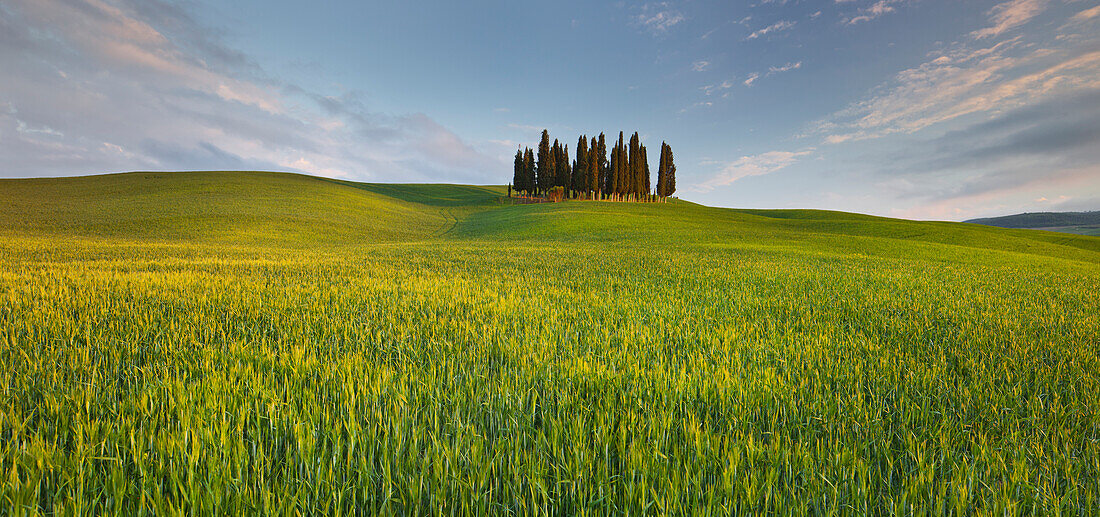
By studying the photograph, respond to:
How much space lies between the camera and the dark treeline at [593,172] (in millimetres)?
63562

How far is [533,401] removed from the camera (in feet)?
8.66

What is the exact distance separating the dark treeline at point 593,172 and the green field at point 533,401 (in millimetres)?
59025

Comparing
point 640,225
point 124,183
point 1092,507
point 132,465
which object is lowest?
point 1092,507

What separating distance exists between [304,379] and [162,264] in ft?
34.3

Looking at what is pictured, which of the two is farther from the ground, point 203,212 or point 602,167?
point 602,167

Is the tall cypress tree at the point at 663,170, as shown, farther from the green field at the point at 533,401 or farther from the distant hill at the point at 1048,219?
the distant hill at the point at 1048,219

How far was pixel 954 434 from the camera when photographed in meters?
2.48

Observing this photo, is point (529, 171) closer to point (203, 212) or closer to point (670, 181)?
point (670, 181)

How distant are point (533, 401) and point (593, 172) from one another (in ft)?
204

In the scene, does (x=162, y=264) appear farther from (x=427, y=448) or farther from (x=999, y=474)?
(x=999, y=474)

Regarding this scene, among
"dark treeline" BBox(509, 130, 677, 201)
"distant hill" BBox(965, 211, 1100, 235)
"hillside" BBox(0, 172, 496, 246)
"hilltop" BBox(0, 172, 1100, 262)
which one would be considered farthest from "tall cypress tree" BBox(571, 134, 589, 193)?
"distant hill" BBox(965, 211, 1100, 235)

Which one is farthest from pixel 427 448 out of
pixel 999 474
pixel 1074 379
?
pixel 1074 379

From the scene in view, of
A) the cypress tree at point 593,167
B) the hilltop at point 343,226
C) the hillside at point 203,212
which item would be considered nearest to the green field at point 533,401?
the hilltop at point 343,226

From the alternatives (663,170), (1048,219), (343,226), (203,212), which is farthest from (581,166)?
(1048,219)
